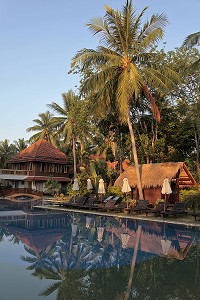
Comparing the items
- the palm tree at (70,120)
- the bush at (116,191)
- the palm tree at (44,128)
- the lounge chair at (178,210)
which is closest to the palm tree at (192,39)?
the lounge chair at (178,210)

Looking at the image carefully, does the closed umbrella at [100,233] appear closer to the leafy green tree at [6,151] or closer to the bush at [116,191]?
the bush at [116,191]

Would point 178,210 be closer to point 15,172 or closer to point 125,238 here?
point 125,238

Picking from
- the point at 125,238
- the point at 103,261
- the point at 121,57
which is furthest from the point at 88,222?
the point at 121,57

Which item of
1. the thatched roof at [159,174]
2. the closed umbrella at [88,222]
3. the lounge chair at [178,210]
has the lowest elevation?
the closed umbrella at [88,222]

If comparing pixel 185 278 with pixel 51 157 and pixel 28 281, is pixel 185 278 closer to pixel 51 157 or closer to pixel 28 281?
pixel 28 281

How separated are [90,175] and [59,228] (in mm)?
14064

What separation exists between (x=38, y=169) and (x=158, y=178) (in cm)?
2062

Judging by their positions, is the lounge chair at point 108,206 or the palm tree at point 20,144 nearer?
the lounge chair at point 108,206

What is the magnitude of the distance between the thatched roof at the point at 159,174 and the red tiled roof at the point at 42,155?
17.1 m

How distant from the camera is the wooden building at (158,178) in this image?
21422mm

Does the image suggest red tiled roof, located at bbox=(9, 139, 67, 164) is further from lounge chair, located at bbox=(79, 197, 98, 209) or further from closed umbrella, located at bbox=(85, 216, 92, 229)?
closed umbrella, located at bbox=(85, 216, 92, 229)

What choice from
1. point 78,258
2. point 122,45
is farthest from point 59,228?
point 122,45

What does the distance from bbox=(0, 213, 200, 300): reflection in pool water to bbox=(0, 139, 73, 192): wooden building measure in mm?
23290

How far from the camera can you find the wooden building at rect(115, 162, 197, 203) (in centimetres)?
2142
